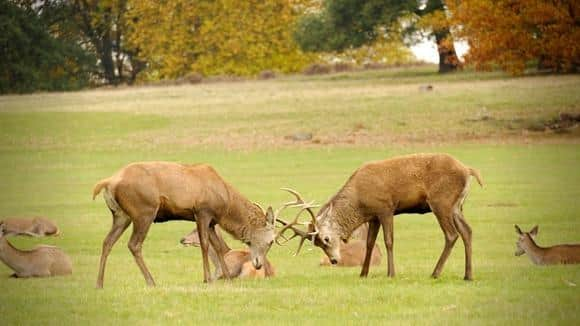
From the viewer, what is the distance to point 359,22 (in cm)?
5766

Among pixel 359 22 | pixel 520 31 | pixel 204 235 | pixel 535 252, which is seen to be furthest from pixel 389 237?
pixel 359 22

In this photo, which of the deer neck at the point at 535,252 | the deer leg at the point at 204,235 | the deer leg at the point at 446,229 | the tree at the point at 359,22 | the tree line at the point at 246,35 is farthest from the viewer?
the tree at the point at 359,22

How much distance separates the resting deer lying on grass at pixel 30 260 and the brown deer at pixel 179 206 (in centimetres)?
190

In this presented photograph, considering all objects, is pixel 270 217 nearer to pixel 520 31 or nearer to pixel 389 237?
pixel 389 237

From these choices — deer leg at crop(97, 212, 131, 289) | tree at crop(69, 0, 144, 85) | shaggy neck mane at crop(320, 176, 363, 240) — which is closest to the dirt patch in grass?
tree at crop(69, 0, 144, 85)

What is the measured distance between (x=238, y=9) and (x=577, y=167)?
41291 millimetres

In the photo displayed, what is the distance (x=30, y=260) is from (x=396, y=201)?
4765 mm

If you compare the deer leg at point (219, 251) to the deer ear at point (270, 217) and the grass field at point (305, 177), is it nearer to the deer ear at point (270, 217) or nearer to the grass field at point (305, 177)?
the grass field at point (305, 177)

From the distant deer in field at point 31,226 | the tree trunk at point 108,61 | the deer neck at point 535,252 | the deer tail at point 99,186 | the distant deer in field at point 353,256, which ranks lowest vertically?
the tree trunk at point 108,61

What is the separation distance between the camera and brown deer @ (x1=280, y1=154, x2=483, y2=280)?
47.8ft

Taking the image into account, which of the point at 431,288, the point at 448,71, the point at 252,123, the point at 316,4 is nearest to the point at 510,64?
the point at 252,123

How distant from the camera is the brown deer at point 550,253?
1585 cm

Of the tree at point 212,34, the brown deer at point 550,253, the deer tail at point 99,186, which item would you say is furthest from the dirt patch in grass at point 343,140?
the tree at point 212,34

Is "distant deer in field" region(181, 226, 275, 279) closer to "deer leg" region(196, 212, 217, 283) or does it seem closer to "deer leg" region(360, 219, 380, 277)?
"deer leg" region(196, 212, 217, 283)
